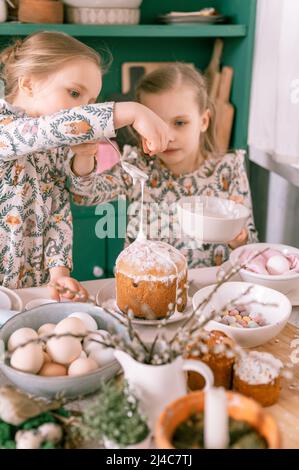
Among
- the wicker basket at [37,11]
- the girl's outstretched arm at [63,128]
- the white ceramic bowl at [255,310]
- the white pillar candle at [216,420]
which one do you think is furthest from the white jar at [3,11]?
the white pillar candle at [216,420]

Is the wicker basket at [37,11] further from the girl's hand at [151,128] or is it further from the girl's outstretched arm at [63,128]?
the girl's hand at [151,128]

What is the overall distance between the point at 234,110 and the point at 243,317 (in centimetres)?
176

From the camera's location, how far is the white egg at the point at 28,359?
0.91 m

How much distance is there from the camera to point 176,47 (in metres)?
2.82

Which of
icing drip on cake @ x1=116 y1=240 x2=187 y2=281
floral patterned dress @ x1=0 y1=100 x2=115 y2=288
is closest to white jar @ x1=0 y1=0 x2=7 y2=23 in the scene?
floral patterned dress @ x1=0 y1=100 x2=115 y2=288

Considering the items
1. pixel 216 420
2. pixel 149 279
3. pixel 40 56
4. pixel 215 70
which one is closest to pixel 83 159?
pixel 40 56

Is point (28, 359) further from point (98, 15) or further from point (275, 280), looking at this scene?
point (98, 15)

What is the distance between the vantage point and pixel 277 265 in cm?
135

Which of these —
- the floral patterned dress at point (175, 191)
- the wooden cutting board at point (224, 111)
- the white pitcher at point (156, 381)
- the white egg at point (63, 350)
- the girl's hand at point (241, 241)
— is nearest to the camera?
the white pitcher at point (156, 381)

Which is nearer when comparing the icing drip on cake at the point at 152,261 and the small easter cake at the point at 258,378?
the small easter cake at the point at 258,378

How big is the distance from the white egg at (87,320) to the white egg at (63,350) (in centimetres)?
9

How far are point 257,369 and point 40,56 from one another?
1064 millimetres

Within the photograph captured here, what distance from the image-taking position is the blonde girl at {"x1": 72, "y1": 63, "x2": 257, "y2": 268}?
6.53ft
